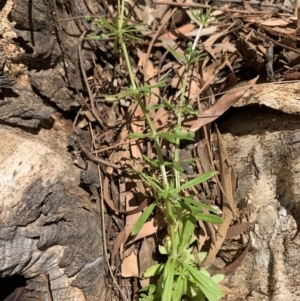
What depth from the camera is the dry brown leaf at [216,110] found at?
213cm

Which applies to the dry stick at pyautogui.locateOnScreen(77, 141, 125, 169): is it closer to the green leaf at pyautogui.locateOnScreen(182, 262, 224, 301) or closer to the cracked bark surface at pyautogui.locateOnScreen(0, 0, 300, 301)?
the cracked bark surface at pyautogui.locateOnScreen(0, 0, 300, 301)

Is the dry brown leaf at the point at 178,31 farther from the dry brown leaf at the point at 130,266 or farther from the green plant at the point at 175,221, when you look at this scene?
the dry brown leaf at the point at 130,266

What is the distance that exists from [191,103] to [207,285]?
939 millimetres

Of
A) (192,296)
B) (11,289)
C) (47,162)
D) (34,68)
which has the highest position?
(34,68)

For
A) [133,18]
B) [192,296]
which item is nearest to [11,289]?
[192,296]

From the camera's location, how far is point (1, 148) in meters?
1.71

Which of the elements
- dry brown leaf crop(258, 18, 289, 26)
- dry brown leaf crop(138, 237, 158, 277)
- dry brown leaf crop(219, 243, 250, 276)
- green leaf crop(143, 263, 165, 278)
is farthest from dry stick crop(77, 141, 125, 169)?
dry brown leaf crop(258, 18, 289, 26)

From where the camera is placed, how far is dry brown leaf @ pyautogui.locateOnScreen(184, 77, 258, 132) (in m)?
2.13

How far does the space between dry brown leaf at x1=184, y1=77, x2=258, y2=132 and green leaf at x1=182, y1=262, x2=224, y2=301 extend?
718mm

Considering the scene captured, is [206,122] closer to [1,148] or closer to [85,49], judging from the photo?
[85,49]

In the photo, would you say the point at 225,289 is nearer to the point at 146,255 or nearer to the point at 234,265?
the point at 234,265

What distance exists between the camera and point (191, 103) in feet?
7.30

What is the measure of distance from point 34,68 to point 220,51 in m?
1.03

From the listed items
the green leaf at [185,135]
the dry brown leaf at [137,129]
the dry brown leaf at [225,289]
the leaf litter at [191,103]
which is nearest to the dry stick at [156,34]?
the leaf litter at [191,103]
